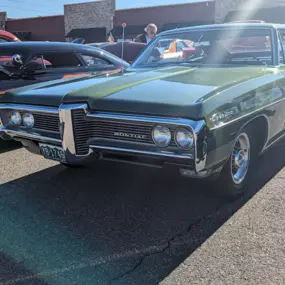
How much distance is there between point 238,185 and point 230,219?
43cm

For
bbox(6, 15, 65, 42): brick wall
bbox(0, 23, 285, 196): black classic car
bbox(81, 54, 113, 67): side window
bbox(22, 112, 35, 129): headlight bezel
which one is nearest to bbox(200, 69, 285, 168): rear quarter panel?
bbox(0, 23, 285, 196): black classic car

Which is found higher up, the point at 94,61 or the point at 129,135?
the point at 94,61

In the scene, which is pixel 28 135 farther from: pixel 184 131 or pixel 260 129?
pixel 260 129

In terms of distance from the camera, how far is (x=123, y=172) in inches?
160

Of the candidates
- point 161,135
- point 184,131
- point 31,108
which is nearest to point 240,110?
point 184,131

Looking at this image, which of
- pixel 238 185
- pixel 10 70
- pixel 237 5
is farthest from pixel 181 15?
pixel 238 185

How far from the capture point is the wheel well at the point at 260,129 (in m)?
3.40

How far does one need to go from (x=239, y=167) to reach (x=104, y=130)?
52.0 inches

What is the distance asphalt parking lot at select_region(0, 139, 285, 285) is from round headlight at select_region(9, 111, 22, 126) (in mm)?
671

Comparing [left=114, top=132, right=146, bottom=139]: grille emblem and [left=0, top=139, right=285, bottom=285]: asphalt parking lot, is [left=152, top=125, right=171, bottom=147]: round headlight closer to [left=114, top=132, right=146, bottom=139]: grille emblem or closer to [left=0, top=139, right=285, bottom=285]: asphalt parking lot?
[left=114, top=132, right=146, bottom=139]: grille emblem

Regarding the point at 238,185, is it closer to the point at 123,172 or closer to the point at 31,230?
the point at 123,172

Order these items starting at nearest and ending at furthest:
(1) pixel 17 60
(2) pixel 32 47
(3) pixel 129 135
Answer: (3) pixel 129 135 → (1) pixel 17 60 → (2) pixel 32 47

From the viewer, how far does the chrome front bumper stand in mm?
2568

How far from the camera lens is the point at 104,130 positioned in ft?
9.60
